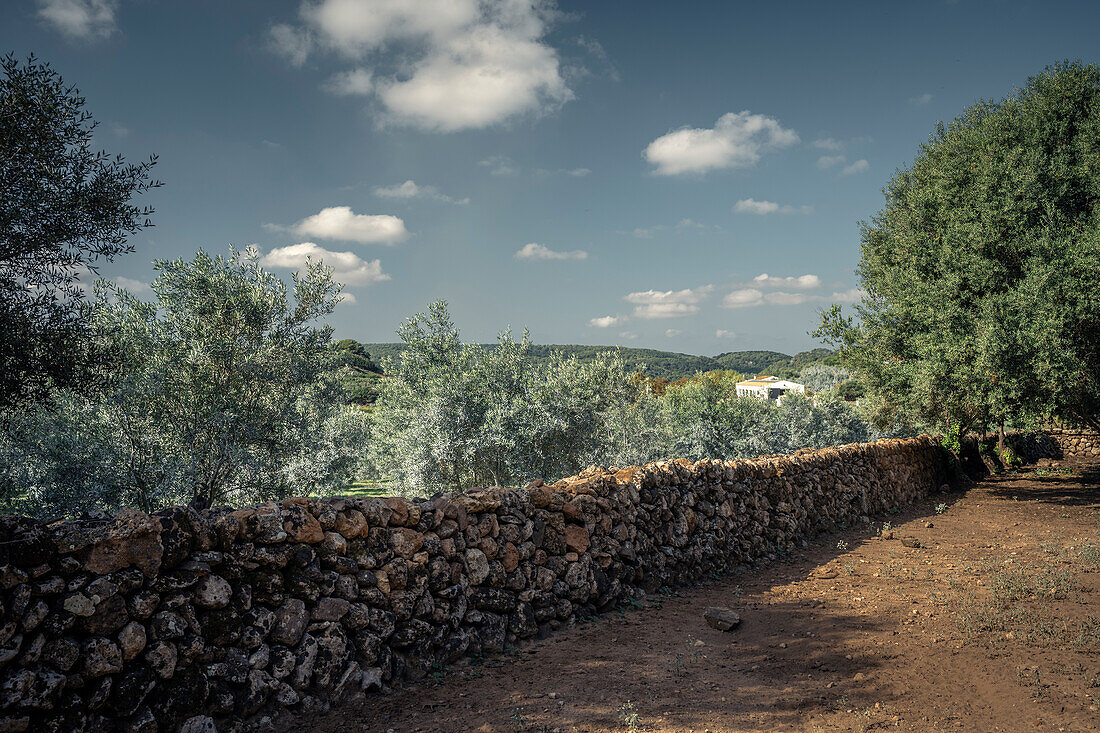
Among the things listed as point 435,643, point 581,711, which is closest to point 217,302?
point 435,643

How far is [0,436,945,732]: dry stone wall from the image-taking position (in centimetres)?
324

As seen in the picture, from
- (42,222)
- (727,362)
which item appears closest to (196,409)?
(42,222)

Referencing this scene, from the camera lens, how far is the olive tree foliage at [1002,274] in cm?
1169

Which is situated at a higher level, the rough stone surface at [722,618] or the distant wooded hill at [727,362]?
the distant wooded hill at [727,362]

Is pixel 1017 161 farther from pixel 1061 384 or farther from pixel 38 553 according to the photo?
pixel 38 553

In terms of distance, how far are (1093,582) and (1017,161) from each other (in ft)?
35.9

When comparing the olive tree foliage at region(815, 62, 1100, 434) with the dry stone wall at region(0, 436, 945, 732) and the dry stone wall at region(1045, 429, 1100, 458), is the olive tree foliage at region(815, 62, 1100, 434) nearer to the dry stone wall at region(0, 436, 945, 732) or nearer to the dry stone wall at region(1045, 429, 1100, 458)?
the dry stone wall at region(0, 436, 945, 732)

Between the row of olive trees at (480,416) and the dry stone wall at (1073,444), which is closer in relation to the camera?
the row of olive trees at (480,416)

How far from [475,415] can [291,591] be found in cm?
940

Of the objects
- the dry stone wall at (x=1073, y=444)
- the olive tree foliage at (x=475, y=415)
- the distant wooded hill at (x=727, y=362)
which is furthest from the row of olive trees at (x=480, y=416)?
the distant wooded hill at (x=727, y=362)

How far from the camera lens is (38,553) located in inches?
129

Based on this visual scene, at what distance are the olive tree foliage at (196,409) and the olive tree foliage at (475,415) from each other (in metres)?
2.76

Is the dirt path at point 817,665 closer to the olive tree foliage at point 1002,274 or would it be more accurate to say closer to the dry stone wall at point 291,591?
the dry stone wall at point 291,591

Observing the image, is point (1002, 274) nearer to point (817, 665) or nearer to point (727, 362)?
point (817, 665)
